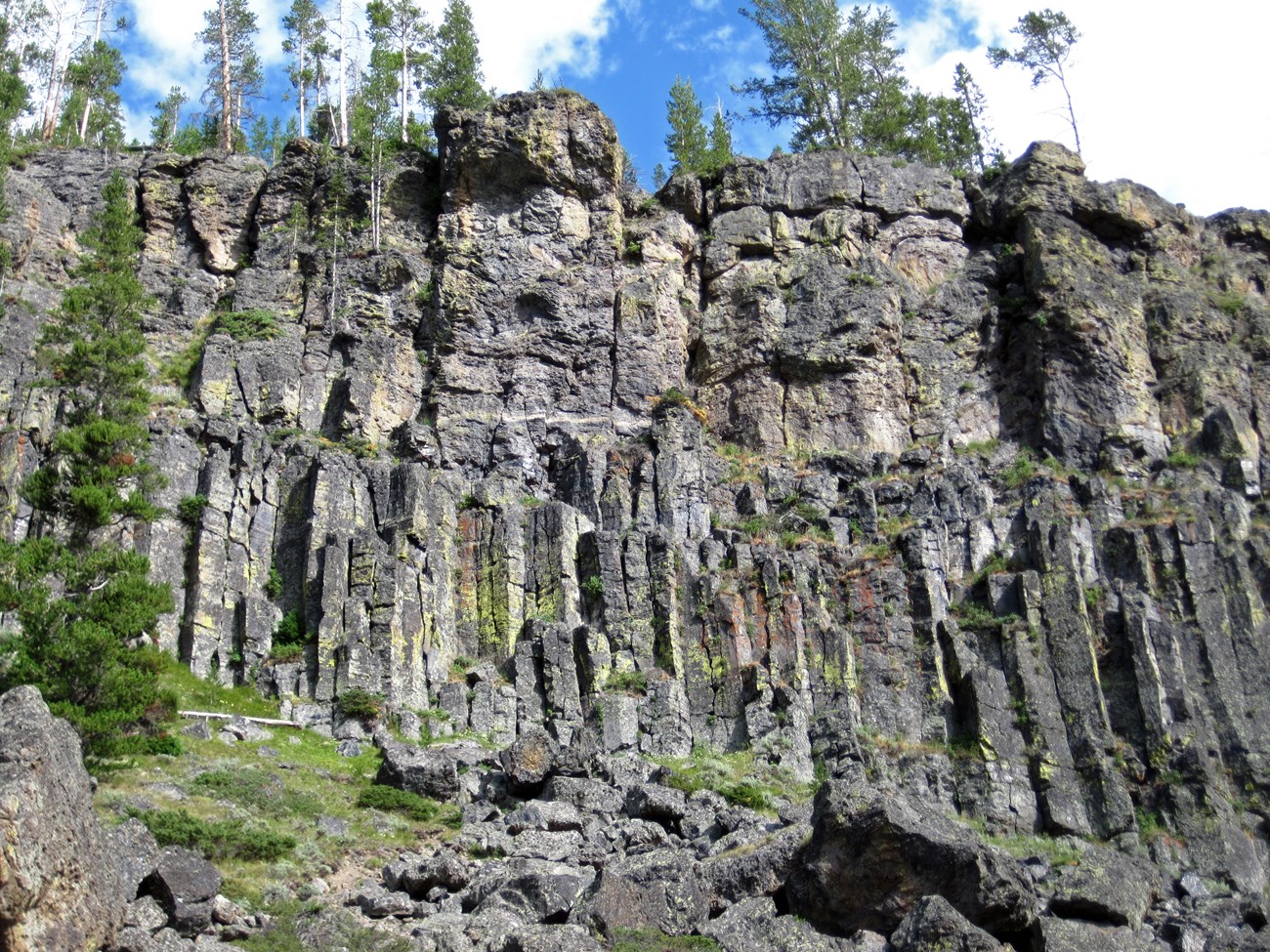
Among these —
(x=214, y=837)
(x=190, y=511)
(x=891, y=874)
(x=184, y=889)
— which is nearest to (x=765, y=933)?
(x=891, y=874)

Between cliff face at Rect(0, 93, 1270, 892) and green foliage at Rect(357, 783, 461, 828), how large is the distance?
608 centimetres

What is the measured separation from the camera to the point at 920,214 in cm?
5809

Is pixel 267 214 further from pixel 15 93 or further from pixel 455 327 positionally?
pixel 15 93

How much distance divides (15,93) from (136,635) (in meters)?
35.1

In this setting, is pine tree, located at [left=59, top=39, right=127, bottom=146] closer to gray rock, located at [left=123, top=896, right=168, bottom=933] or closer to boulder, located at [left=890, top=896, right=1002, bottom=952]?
gray rock, located at [left=123, top=896, right=168, bottom=933]

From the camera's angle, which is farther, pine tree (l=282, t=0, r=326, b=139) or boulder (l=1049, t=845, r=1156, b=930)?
pine tree (l=282, t=0, r=326, b=139)

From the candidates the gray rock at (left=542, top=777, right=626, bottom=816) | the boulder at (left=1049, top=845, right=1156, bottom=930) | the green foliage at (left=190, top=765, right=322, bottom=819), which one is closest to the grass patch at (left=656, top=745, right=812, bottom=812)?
the gray rock at (left=542, top=777, right=626, bottom=816)

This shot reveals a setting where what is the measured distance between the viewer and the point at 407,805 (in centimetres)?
3114

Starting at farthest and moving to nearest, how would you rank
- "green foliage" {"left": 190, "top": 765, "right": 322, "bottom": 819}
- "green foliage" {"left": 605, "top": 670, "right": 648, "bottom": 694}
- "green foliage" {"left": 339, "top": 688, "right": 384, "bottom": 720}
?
"green foliage" {"left": 605, "top": 670, "right": 648, "bottom": 694}, "green foliage" {"left": 339, "top": 688, "right": 384, "bottom": 720}, "green foliage" {"left": 190, "top": 765, "right": 322, "bottom": 819}

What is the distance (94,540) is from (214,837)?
554 inches

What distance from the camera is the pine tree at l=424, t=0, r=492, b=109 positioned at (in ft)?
212

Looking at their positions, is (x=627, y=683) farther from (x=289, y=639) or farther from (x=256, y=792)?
(x=256, y=792)

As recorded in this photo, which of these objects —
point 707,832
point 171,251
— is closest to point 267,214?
point 171,251

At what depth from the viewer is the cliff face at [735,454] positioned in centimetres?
4025
